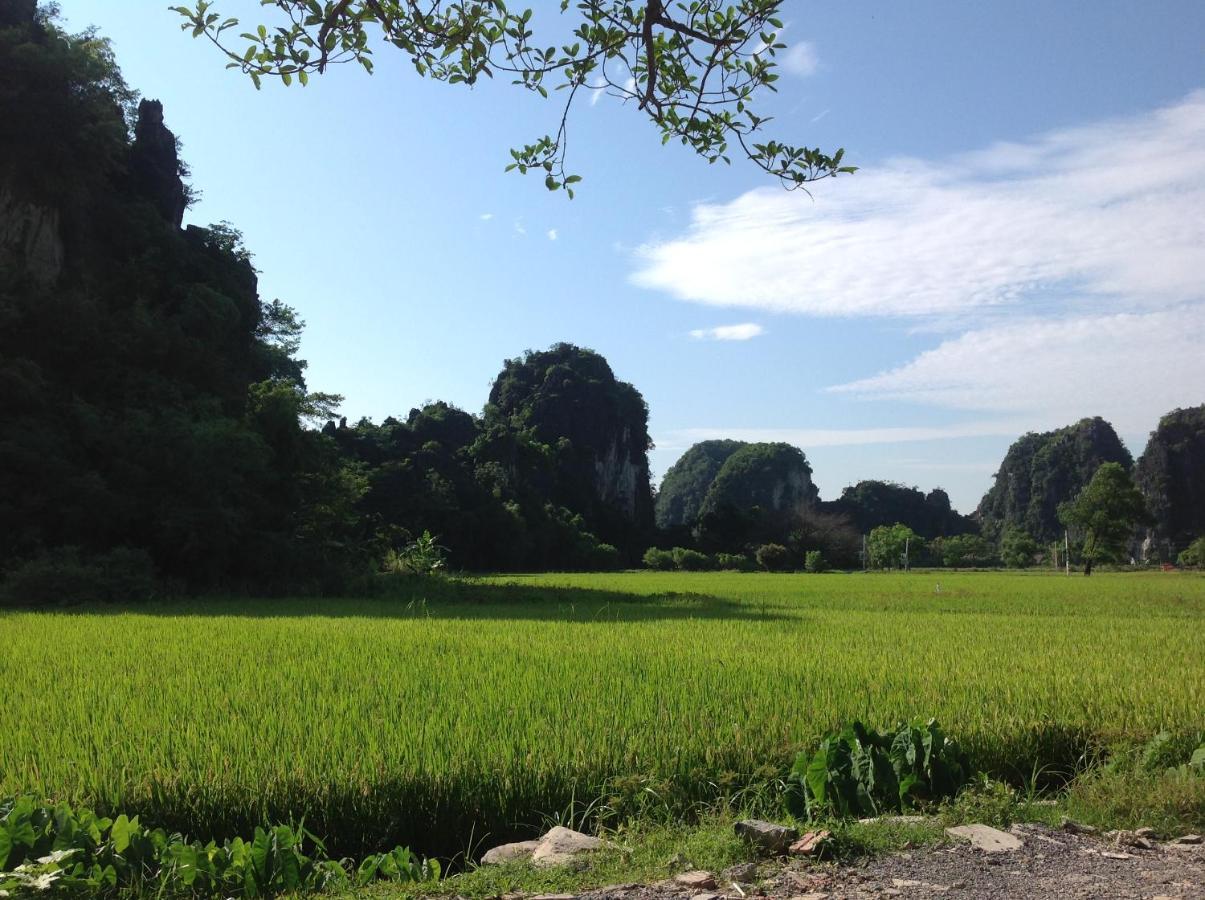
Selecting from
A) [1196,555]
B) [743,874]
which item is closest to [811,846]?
[743,874]

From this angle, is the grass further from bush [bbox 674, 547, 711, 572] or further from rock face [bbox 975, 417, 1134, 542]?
rock face [bbox 975, 417, 1134, 542]

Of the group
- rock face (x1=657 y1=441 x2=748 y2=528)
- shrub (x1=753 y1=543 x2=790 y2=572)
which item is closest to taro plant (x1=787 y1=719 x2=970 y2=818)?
shrub (x1=753 y1=543 x2=790 y2=572)

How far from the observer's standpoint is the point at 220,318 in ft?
68.1

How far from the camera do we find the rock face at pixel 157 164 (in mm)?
23891

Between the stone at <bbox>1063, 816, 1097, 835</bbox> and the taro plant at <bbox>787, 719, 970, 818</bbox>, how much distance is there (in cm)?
47

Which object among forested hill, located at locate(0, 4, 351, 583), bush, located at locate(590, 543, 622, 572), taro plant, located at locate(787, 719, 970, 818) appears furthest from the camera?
bush, located at locate(590, 543, 622, 572)

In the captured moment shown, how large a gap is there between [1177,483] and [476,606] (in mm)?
69669

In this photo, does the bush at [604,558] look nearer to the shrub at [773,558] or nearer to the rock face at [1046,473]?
the shrub at [773,558]

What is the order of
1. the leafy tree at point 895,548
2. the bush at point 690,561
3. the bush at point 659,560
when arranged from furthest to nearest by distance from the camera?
the leafy tree at point 895,548, the bush at point 659,560, the bush at point 690,561

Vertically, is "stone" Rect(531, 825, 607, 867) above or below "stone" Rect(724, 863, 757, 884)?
below

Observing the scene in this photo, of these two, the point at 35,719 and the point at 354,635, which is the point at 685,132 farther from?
the point at 354,635

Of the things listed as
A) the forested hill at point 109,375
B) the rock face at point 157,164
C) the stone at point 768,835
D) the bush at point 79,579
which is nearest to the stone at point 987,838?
the stone at point 768,835

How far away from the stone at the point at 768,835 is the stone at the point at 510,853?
738 mm

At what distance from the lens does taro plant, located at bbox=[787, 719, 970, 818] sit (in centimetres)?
344
